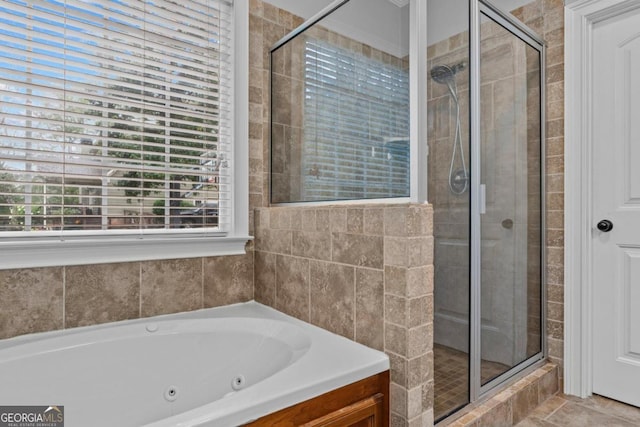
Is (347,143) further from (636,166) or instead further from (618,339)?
(618,339)

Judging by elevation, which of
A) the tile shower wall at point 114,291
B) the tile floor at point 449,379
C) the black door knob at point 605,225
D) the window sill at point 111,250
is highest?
the black door knob at point 605,225

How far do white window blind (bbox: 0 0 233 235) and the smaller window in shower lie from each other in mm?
315

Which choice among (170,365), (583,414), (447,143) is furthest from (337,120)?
(583,414)

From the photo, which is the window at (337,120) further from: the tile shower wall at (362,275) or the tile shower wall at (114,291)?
the tile shower wall at (114,291)

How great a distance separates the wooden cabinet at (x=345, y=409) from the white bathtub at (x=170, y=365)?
0.03m

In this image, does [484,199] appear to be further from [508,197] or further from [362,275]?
[362,275]

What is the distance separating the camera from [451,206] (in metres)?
1.63

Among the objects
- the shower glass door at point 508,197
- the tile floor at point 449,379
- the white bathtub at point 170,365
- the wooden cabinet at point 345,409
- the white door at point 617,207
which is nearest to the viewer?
the wooden cabinet at point 345,409

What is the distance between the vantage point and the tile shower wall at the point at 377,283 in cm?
130

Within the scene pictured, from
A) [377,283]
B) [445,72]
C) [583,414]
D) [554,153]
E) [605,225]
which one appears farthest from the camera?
[554,153]

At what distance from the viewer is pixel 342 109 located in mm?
1735

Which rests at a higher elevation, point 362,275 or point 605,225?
point 605,225

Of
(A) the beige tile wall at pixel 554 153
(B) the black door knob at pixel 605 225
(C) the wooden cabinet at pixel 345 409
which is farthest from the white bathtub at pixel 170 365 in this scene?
(B) the black door knob at pixel 605 225

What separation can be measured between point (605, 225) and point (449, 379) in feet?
3.87
